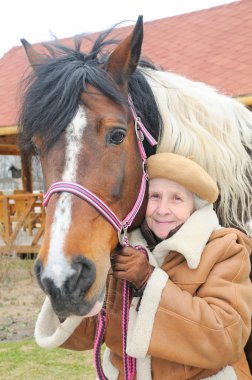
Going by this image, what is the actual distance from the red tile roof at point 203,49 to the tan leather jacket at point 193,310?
4.87m

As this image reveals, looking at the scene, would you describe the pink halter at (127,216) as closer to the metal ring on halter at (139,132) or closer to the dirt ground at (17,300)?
the metal ring on halter at (139,132)

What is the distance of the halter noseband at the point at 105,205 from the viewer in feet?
4.74

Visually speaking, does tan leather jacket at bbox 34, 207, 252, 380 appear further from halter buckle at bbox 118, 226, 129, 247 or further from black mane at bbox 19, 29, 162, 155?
black mane at bbox 19, 29, 162, 155

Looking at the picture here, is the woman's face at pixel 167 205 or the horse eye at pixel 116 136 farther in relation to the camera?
the woman's face at pixel 167 205

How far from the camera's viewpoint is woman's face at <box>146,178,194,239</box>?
1.70 m

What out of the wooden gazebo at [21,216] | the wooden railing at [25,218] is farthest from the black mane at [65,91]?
the wooden railing at [25,218]

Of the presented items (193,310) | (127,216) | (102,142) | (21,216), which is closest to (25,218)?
(21,216)

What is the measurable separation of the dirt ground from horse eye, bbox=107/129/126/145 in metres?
4.02

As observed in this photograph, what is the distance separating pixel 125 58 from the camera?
5.60 ft

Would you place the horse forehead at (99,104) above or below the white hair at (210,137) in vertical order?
above

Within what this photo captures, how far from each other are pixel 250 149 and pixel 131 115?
0.65 m

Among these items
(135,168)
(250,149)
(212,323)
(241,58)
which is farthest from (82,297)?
(241,58)

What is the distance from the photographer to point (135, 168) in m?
1.68

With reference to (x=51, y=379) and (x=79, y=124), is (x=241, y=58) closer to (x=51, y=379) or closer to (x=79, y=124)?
(x=51, y=379)
